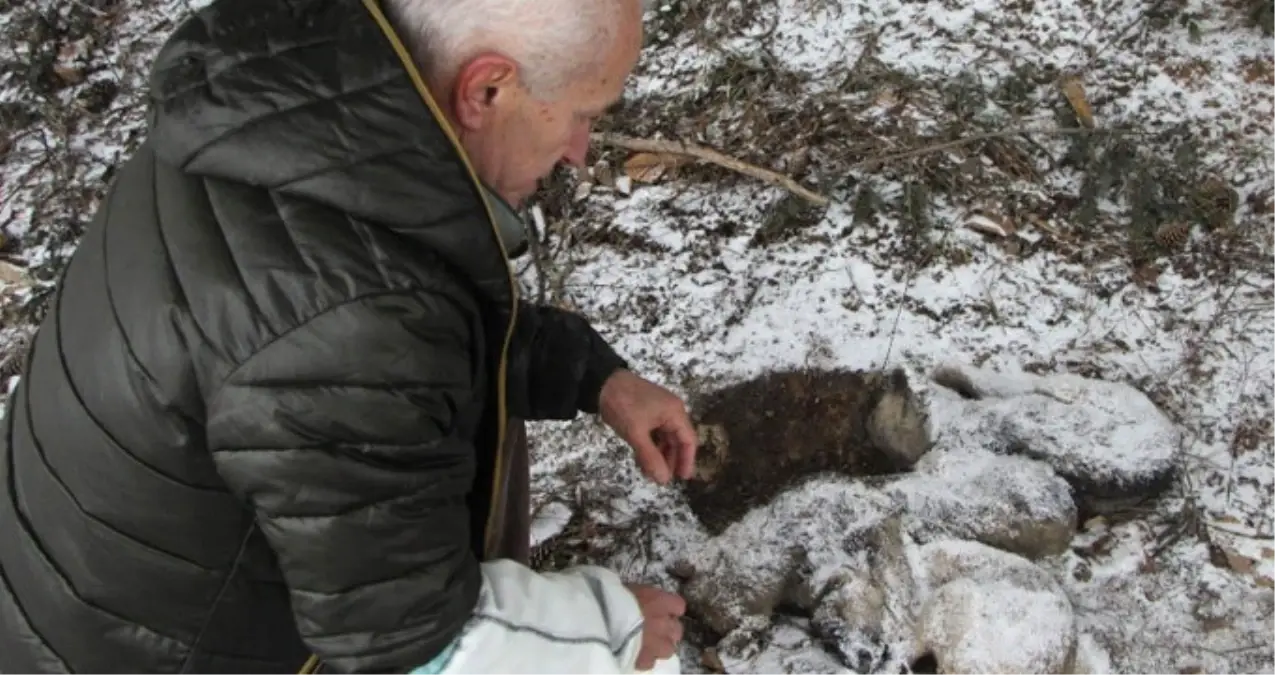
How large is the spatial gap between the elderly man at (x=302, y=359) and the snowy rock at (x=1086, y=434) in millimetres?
1473

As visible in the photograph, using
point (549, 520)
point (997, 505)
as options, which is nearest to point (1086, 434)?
point (997, 505)

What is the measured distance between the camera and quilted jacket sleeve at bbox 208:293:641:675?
121cm

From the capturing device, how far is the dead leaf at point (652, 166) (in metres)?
3.39

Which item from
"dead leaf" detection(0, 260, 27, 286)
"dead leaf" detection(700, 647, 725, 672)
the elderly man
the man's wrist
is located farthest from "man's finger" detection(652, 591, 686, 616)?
"dead leaf" detection(0, 260, 27, 286)

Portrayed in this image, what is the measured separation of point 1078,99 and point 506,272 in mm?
2635

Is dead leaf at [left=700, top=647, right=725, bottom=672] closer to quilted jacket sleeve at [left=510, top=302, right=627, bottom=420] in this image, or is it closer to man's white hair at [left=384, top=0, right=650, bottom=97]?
quilted jacket sleeve at [left=510, top=302, right=627, bottom=420]

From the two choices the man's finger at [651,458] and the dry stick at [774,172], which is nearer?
the man's finger at [651,458]

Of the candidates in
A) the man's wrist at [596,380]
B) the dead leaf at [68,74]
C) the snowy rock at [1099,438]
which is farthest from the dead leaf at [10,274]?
the snowy rock at [1099,438]

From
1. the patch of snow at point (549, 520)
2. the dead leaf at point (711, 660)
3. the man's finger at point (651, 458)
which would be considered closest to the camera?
the man's finger at point (651, 458)

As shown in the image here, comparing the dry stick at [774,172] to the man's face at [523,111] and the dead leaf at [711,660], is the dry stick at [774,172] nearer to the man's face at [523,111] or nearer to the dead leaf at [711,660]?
the dead leaf at [711,660]

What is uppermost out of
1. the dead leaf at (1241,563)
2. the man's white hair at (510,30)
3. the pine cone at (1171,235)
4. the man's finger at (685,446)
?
the man's white hair at (510,30)

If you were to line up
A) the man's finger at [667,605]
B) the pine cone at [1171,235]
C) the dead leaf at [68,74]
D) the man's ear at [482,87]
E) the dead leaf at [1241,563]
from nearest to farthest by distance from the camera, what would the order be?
the man's ear at [482,87] < the man's finger at [667,605] < the dead leaf at [1241,563] < the pine cone at [1171,235] < the dead leaf at [68,74]

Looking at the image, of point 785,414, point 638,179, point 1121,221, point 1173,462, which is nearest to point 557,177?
point 638,179

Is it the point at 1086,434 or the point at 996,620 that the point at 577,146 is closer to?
the point at 996,620
